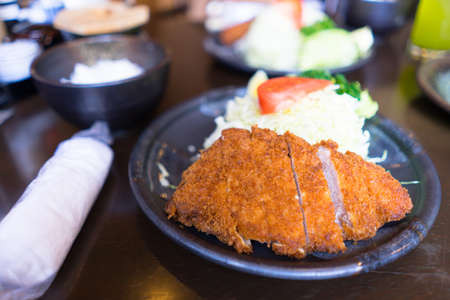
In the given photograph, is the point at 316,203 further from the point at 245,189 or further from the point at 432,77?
the point at 432,77

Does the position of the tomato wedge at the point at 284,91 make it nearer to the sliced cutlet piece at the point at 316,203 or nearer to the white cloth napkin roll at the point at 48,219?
the sliced cutlet piece at the point at 316,203

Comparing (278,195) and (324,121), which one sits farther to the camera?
(324,121)

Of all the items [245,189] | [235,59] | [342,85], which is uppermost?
[342,85]

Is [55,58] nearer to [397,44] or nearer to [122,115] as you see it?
[122,115]

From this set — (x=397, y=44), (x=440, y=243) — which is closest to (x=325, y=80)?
(x=440, y=243)

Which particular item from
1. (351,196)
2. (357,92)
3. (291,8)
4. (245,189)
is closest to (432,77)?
(357,92)

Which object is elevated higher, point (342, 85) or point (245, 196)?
point (342, 85)
